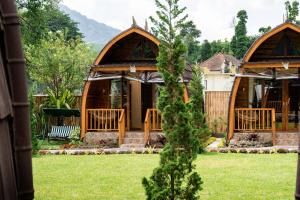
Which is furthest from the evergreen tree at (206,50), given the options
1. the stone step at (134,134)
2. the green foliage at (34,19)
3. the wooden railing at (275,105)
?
the green foliage at (34,19)

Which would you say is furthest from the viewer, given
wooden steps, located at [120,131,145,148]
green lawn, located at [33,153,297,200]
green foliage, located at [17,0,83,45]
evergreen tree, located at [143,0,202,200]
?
wooden steps, located at [120,131,145,148]

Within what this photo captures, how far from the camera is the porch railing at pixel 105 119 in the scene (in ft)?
70.9

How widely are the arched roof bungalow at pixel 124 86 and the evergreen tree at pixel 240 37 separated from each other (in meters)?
37.7

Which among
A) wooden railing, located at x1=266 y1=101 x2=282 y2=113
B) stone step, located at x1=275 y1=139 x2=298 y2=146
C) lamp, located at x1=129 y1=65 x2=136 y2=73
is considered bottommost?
stone step, located at x1=275 y1=139 x2=298 y2=146

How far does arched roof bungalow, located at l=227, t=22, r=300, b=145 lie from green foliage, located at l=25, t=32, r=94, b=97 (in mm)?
10983

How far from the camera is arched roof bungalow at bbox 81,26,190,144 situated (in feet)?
71.1

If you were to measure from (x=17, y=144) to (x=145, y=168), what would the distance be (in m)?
10.4

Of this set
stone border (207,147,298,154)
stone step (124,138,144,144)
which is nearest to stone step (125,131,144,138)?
stone step (124,138,144,144)

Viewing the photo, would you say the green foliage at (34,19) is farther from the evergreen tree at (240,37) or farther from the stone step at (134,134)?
the evergreen tree at (240,37)

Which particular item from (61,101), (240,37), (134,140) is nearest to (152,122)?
(134,140)

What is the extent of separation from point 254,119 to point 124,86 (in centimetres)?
614

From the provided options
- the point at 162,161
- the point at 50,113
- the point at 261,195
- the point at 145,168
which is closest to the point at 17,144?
the point at 162,161

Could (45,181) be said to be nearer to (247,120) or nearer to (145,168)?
(145,168)

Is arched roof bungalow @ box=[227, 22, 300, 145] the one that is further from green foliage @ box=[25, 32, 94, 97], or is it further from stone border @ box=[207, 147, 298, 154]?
green foliage @ box=[25, 32, 94, 97]
